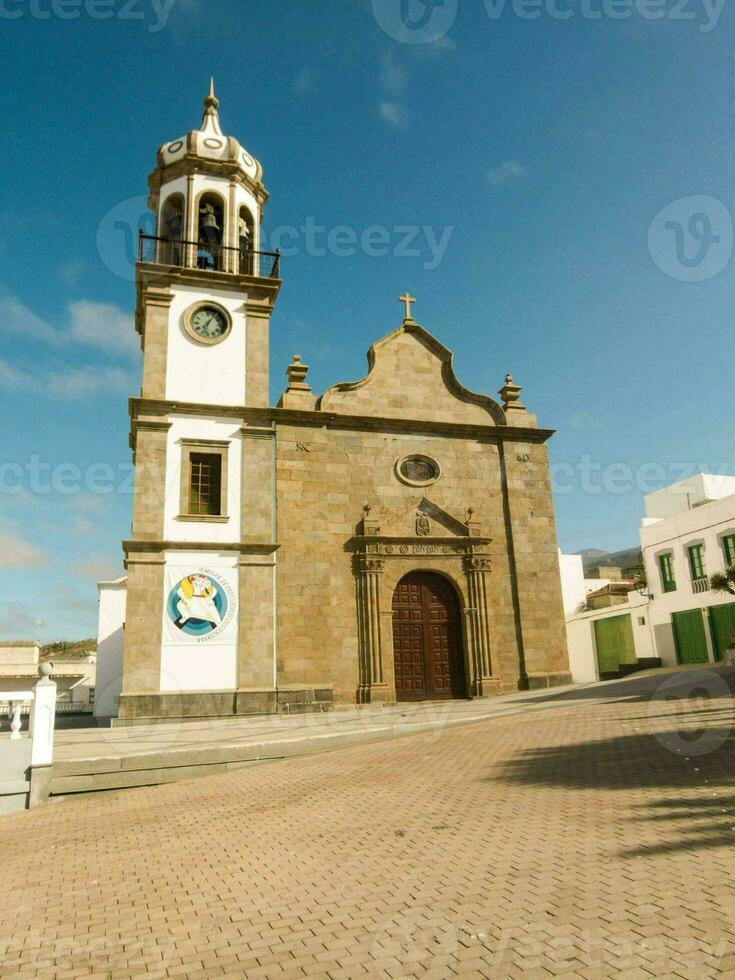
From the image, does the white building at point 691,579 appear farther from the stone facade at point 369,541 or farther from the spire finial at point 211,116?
the spire finial at point 211,116

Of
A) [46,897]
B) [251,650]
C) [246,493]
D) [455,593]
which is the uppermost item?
[246,493]

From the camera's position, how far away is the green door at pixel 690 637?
28.3 metres

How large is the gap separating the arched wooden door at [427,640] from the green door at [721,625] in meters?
12.3

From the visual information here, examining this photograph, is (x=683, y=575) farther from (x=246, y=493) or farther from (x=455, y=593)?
(x=246, y=493)

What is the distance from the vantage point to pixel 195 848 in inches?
284

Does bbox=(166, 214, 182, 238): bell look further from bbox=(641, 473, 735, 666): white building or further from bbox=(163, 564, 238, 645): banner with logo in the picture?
bbox=(641, 473, 735, 666): white building

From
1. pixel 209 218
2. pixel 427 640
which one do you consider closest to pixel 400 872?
pixel 427 640

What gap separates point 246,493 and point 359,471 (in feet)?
12.2

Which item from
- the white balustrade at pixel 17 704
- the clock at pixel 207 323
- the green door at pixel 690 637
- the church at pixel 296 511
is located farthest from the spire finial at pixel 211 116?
the green door at pixel 690 637

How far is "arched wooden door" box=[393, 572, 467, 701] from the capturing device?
21.0 metres

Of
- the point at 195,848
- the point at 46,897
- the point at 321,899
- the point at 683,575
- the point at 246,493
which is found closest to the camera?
the point at 321,899

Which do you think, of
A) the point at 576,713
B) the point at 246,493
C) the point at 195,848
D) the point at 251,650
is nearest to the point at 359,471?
the point at 246,493

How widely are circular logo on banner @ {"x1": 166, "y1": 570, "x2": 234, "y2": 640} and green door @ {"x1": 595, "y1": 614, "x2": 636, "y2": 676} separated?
850 inches

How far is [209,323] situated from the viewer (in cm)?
2194
